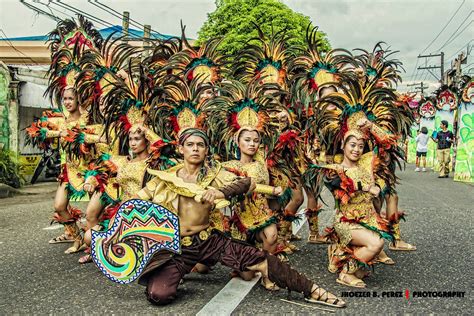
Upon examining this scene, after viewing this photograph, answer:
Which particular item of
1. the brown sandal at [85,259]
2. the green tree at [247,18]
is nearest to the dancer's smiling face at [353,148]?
the brown sandal at [85,259]

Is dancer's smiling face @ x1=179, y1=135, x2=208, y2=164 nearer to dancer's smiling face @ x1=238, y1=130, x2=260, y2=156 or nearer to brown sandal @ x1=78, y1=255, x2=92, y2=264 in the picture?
dancer's smiling face @ x1=238, y1=130, x2=260, y2=156

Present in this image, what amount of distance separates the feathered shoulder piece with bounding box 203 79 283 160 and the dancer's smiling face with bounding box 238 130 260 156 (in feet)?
0.17

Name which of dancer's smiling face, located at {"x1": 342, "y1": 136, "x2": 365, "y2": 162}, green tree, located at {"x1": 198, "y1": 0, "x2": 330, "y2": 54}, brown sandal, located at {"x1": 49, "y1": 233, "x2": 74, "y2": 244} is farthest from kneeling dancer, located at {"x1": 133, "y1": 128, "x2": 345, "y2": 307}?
green tree, located at {"x1": 198, "y1": 0, "x2": 330, "y2": 54}

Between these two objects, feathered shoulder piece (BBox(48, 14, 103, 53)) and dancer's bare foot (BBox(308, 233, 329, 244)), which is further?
feathered shoulder piece (BBox(48, 14, 103, 53))

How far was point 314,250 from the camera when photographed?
20.5ft

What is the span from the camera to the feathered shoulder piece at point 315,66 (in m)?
6.15

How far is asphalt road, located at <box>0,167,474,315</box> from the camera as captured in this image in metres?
4.19

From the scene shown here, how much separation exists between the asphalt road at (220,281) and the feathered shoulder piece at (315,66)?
2040 millimetres

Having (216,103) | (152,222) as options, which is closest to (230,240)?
(152,222)

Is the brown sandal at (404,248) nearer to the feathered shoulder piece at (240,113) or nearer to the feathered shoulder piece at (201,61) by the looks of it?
the feathered shoulder piece at (240,113)

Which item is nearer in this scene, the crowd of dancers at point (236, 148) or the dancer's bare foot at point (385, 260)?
the crowd of dancers at point (236, 148)

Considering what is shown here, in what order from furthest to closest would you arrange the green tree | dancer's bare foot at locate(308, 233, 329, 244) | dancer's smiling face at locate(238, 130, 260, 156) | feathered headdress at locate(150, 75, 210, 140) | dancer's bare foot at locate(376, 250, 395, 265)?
the green tree < dancer's bare foot at locate(308, 233, 329, 244) < dancer's bare foot at locate(376, 250, 395, 265) < feathered headdress at locate(150, 75, 210, 140) < dancer's smiling face at locate(238, 130, 260, 156)

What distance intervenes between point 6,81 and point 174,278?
1018cm

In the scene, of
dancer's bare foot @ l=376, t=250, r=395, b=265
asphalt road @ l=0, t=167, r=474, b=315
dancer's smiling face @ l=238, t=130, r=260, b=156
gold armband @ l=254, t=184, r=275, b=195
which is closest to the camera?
asphalt road @ l=0, t=167, r=474, b=315
